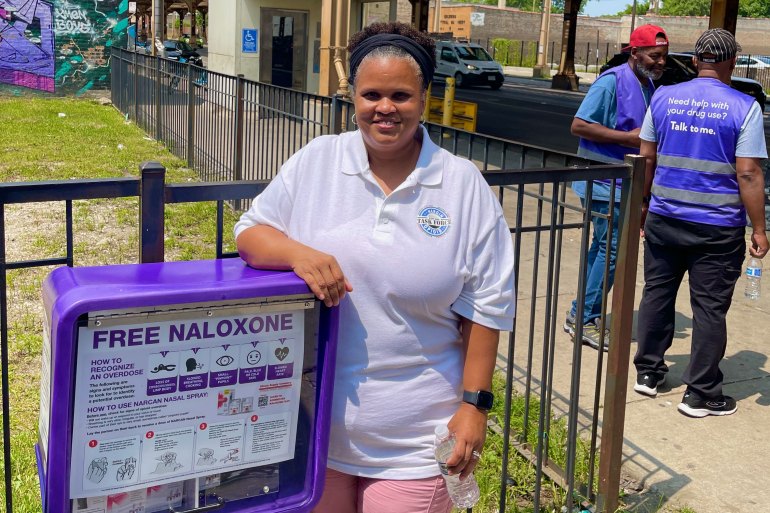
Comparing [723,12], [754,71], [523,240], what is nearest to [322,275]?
[523,240]

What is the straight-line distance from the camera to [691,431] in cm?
452

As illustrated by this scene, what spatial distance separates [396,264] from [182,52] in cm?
4053

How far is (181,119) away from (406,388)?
10388 millimetres

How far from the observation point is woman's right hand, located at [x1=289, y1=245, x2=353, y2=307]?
204 centimetres

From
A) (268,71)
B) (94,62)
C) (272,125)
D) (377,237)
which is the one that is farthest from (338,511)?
(94,62)

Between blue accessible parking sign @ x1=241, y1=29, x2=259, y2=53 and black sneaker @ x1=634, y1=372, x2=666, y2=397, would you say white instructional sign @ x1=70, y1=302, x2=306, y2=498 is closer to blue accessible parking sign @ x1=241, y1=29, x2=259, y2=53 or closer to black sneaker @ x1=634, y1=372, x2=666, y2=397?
black sneaker @ x1=634, y1=372, x2=666, y2=397

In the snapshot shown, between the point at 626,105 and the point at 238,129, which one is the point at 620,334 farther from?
the point at 238,129

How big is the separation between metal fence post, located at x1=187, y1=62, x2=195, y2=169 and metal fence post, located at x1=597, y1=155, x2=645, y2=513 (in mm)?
8114

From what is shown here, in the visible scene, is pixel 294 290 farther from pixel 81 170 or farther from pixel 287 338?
pixel 81 170

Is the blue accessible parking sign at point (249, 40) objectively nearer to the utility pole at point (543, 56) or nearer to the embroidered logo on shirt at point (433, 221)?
the embroidered logo on shirt at point (433, 221)

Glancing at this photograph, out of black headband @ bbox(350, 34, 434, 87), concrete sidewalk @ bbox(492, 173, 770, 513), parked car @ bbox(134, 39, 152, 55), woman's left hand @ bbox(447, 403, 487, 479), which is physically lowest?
concrete sidewalk @ bbox(492, 173, 770, 513)

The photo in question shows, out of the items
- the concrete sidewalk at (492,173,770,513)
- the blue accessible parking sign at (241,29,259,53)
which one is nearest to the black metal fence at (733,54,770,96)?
the blue accessible parking sign at (241,29,259,53)

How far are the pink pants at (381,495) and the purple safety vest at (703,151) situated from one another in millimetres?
2897

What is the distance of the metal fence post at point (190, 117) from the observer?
35.2 ft
